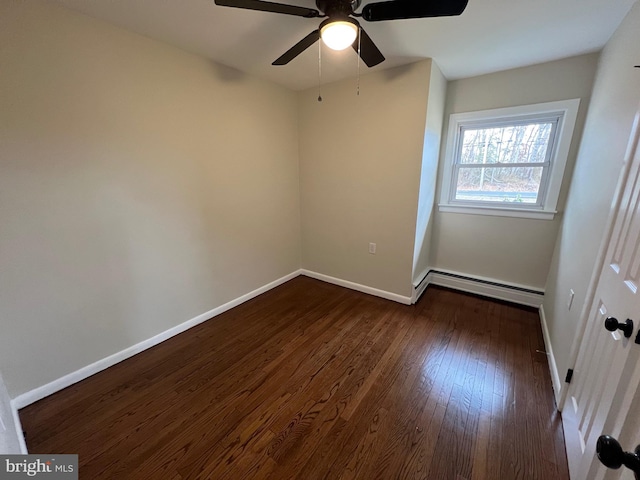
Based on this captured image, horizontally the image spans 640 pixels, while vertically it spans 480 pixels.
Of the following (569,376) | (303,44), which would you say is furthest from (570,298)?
(303,44)

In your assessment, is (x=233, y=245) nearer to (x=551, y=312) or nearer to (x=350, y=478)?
(x=350, y=478)

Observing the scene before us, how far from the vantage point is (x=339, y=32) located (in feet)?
4.42

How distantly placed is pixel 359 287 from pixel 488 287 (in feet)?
4.71

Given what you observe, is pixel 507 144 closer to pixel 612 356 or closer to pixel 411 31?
pixel 411 31

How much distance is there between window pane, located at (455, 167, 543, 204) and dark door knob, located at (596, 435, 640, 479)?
2.66 meters

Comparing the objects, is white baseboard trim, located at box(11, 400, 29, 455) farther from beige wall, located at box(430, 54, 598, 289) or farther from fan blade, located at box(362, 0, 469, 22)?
beige wall, located at box(430, 54, 598, 289)

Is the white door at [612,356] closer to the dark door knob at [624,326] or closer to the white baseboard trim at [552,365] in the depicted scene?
the dark door knob at [624,326]

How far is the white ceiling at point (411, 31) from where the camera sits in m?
1.50

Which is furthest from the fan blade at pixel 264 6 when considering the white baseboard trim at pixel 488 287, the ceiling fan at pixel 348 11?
the white baseboard trim at pixel 488 287

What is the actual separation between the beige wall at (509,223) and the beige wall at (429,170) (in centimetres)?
17

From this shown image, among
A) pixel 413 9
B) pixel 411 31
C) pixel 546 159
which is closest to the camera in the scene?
pixel 413 9

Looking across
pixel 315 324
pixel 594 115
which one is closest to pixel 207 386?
pixel 315 324

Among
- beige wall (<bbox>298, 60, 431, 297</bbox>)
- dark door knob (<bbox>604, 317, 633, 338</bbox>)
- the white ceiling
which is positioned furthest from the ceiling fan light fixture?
dark door knob (<bbox>604, 317, 633, 338</bbox>)

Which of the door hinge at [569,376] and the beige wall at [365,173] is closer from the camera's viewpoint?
the door hinge at [569,376]
